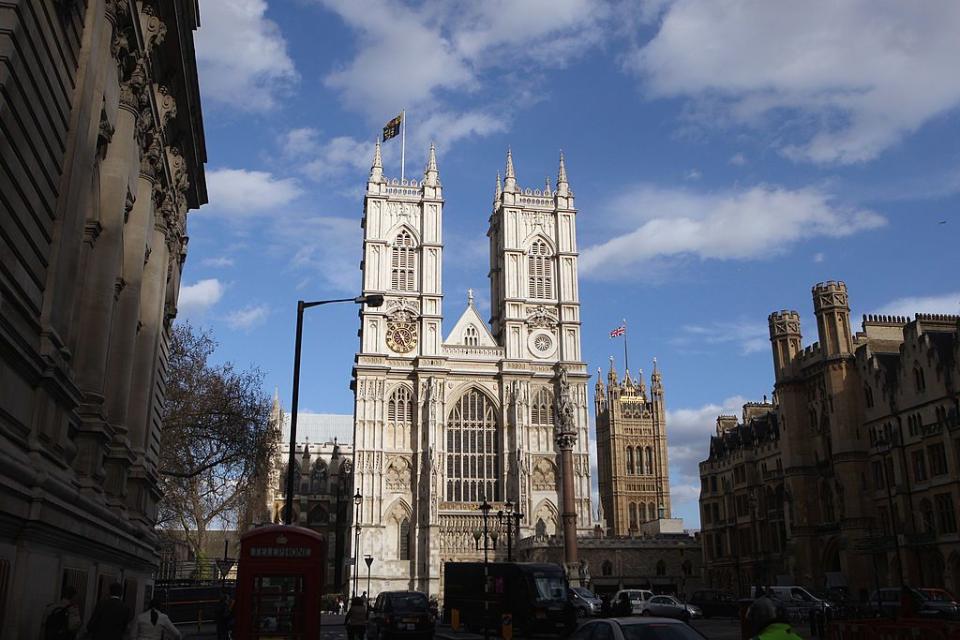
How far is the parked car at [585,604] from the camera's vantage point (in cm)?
3853

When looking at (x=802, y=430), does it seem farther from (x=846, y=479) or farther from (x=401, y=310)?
(x=401, y=310)

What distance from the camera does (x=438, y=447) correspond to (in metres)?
74.1

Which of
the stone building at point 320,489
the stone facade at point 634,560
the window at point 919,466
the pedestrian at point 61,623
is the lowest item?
the pedestrian at point 61,623

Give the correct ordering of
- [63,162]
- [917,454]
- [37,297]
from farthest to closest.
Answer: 1. [917,454]
2. [63,162]
3. [37,297]

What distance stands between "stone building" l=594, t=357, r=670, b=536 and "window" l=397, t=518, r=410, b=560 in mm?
50675

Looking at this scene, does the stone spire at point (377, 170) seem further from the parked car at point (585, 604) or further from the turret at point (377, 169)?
the parked car at point (585, 604)

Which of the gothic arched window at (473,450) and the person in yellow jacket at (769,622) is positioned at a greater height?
the gothic arched window at (473,450)

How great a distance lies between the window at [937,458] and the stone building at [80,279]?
36.2 metres

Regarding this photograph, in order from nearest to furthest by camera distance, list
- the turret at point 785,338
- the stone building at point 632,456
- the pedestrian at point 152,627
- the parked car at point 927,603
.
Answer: the pedestrian at point 152,627
the parked car at point 927,603
the turret at point 785,338
the stone building at point 632,456

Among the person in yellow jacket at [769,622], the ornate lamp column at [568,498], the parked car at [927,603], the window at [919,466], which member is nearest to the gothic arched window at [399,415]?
the ornate lamp column at [568,498]

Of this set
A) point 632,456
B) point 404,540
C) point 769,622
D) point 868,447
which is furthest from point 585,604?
point 632,456

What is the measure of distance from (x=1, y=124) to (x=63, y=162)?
113 inches

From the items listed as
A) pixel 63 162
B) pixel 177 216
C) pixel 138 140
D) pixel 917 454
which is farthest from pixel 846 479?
pixel 63 162

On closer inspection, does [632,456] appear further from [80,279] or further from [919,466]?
[80,279]
